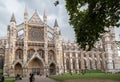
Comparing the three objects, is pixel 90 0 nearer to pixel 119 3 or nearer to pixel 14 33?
pixel 119 3

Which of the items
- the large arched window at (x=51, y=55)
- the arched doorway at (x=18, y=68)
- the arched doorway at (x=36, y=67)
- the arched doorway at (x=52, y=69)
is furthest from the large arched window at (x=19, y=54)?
the arched doorway at (x=52, y=69)

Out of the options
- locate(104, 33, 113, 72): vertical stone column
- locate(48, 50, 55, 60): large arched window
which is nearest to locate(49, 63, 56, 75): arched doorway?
locate(48, 50, 55, 60): large arched window

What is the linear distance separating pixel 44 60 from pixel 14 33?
36.5ft

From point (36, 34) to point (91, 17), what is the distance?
1598 inches

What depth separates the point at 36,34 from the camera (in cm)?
5531

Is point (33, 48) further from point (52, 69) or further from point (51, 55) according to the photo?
point (52, 69)

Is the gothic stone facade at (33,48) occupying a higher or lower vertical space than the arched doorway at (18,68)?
higher

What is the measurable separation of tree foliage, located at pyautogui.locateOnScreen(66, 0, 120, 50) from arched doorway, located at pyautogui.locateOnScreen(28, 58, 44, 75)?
118ft

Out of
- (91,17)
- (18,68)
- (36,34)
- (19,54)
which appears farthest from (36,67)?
(91,17)

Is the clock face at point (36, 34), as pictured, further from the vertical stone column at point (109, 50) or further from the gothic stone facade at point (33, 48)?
the vertical stone column at point (109, 50)

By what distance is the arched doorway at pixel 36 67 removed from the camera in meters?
52.5

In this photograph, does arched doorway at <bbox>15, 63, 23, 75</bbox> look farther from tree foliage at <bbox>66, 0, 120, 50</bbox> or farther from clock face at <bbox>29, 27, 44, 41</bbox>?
tree foliage at <bbox>66, 0, 120, 50</bbox>

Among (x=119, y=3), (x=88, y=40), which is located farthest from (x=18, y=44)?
(x=119, y=3)

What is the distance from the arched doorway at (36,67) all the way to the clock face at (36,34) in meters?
6.03
